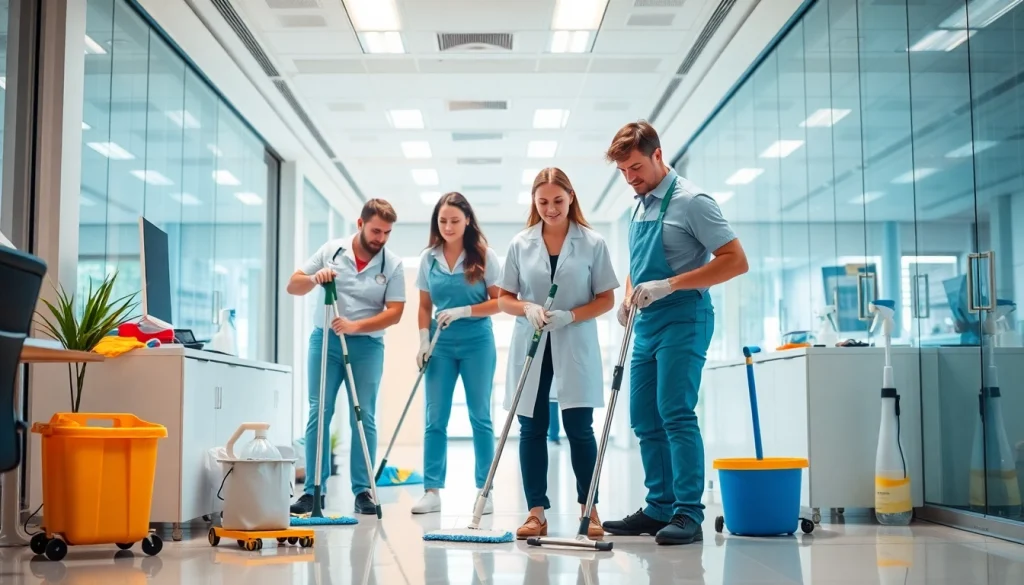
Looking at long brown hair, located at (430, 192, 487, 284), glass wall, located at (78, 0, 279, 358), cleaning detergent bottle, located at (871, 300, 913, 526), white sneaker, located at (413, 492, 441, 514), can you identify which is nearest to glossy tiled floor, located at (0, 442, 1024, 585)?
cleaning detergent bottle, located at (871, 300, 913, 526)

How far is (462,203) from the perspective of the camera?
4.48m

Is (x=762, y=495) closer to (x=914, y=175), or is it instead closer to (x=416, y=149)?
(x=914, y=175)

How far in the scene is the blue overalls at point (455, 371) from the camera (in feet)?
14.4

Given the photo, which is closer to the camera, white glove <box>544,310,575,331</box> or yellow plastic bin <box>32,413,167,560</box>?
yellow plastic bin <box>32,413,167,560</box>

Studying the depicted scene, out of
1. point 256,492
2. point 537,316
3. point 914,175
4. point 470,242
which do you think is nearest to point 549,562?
point 537,316

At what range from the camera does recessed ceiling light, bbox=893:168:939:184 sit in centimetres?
408

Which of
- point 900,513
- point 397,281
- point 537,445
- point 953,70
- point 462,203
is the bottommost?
point 900,513

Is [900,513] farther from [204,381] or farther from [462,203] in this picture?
[204,381]

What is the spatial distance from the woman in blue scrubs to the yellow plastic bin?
1.42 m

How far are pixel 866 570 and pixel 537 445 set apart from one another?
1129mm

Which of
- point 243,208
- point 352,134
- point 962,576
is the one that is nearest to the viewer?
point 962,576

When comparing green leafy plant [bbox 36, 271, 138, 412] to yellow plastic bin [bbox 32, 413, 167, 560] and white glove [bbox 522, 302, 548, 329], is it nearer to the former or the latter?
yellow plastic bin [bbox 32, 413, 167, 560]

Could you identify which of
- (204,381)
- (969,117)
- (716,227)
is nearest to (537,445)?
(716,227)

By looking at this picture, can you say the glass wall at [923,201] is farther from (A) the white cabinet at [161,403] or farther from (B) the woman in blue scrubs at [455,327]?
(A) the white cabinet at [161,403]
